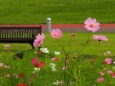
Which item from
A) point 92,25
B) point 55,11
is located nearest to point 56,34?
point 92,25

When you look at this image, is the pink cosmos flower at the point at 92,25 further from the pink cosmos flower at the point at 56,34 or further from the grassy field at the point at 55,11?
the grassy field at the point at 55,11

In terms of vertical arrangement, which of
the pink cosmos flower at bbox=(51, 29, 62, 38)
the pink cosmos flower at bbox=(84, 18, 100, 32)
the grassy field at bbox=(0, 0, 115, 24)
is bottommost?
the pink cosmos flower at bbox=(51, 29, 62, 38)

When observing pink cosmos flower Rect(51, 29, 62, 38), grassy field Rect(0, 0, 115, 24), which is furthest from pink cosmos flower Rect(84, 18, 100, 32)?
grassy field Rect(0, 0, 115, 24)

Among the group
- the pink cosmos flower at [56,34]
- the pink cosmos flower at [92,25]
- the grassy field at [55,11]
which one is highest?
the grassy field at [55,11]

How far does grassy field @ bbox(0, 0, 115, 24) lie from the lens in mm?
31984

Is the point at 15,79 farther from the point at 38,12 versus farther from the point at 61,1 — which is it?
the point at 61,1

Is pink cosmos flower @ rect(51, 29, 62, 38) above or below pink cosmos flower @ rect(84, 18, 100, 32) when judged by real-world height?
below

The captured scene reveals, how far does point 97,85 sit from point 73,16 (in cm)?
2740

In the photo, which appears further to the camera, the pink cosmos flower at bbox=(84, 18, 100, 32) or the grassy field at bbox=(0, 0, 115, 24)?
the grassy field at bbox=(0, 0, 115, 24)

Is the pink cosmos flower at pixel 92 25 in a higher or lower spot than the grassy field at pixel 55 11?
lower

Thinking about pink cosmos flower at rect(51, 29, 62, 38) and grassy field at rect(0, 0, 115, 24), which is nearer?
pink cosmos flower at rect(51, 29, 62, 38)

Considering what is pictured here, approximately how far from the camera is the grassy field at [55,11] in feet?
105

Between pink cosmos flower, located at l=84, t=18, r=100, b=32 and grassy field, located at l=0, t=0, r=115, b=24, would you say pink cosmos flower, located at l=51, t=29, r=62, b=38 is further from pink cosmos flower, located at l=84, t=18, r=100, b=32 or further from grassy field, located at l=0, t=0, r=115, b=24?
grassy field, located at l=0, t=0, r=115, b=24

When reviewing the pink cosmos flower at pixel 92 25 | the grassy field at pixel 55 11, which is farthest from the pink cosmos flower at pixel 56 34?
the grassy field at pixel 55 11
